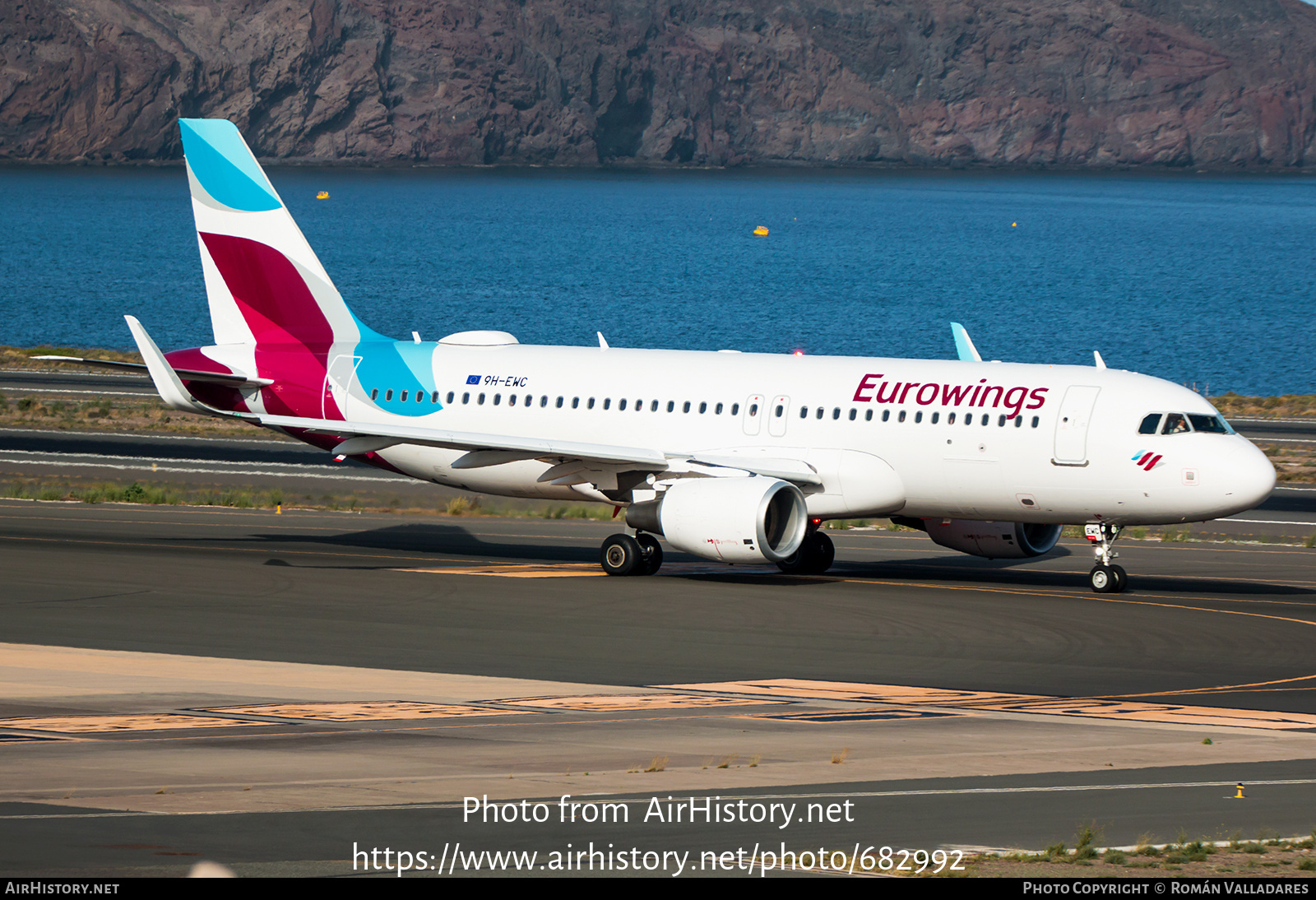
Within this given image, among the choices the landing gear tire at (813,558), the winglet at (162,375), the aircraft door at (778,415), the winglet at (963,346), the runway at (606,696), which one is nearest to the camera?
the runway at (606,696)

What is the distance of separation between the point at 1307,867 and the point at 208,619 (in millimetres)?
21089

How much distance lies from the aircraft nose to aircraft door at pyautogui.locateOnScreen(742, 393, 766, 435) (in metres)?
9.24

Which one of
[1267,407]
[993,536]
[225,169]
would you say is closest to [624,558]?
[993,536]

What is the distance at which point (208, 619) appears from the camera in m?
31.3

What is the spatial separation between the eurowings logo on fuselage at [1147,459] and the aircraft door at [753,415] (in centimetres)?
758

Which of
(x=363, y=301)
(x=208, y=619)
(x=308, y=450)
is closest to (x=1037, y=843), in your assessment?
(x=208, y=619)

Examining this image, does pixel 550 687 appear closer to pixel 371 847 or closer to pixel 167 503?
pixel 371 847

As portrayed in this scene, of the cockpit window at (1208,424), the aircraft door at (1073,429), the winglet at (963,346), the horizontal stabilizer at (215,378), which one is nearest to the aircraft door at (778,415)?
the aircraft door at (1073,429)

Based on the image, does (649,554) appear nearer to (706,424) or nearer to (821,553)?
(706,424)

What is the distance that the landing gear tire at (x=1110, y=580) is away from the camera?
3588 centimetres

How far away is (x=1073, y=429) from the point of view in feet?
117

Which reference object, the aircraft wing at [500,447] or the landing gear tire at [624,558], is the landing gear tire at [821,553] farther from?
the landing gear tire at [624,558]

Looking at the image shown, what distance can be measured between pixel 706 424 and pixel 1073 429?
757 centimetres

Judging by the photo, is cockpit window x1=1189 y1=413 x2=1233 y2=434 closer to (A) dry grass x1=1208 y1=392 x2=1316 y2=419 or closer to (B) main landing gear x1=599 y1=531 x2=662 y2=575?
(B) main landing gear x1=599 y1=531 x2=662 y2=575
